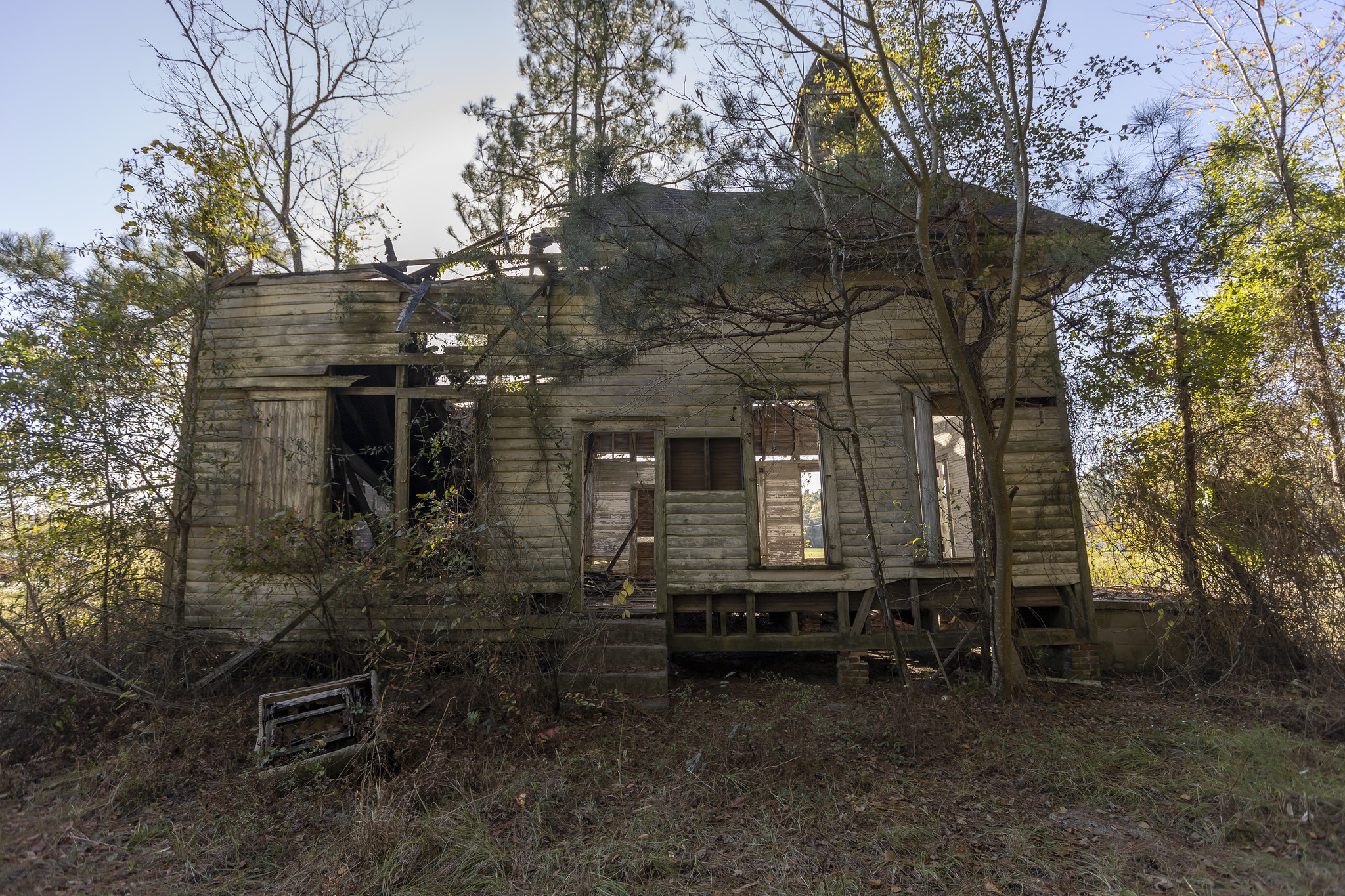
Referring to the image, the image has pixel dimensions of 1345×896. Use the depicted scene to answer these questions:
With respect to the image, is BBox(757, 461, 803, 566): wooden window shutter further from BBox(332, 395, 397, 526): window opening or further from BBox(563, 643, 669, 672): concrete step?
BBox(563, 643, 669, 672): concrete step

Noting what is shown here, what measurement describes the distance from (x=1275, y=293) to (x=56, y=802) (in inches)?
463

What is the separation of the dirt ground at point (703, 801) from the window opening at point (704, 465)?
2525mm

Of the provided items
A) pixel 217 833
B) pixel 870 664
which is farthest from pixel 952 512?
pixel 217 833

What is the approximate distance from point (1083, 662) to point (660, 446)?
5.13m

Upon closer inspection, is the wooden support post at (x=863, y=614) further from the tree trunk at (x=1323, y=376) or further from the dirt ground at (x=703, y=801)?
the tree trunk at (x=1323, y=376)

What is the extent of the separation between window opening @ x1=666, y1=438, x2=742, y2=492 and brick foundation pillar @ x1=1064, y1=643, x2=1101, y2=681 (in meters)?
3.98

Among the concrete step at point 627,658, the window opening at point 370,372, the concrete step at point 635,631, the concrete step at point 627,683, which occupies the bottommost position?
the concrete step at point 627,683

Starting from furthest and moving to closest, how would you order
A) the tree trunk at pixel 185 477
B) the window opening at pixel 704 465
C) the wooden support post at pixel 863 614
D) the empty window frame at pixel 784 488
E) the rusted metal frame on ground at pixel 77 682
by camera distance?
the empty window frame at pixel 784 488
the window opening at pixel 704 465
the wooden support post at pixel 863 614
the tree trunk at pixel 185 477
the rusted metal frame on ground at pixel 77 682

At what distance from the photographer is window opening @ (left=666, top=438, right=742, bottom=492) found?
7570 millimetres

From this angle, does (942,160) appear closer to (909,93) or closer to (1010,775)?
(909,93)

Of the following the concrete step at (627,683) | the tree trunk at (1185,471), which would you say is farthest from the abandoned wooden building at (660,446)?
the tree trunk at (1185,471)

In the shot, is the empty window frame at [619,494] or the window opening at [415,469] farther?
the empty window frame at [619,494]

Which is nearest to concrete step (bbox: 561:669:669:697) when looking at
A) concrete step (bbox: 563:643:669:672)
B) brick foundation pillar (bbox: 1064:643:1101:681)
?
concrete step (bbox: 563:643:669:672)

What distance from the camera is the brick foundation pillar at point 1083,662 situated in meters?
6.98
